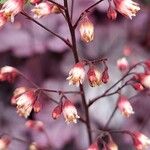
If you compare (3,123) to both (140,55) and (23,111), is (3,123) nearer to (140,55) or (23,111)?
(140,55)

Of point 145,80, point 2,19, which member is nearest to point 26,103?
point 2,19

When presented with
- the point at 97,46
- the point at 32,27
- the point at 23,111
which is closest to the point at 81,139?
the point at 97,46

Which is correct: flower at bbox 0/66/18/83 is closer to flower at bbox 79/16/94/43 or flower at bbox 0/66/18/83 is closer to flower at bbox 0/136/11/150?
flower at bbox 0/136/11/150

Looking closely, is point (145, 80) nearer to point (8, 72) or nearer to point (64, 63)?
point (8, 72)

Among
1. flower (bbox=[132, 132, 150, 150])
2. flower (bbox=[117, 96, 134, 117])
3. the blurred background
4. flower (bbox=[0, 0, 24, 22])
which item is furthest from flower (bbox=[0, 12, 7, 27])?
the blurred background

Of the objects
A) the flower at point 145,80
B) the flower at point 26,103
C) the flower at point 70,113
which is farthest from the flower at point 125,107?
the flower at point 26,103

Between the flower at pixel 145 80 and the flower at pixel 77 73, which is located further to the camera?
the flower at pixel 145 80

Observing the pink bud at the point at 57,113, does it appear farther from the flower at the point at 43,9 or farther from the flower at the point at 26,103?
the flower at the point at 43,9
